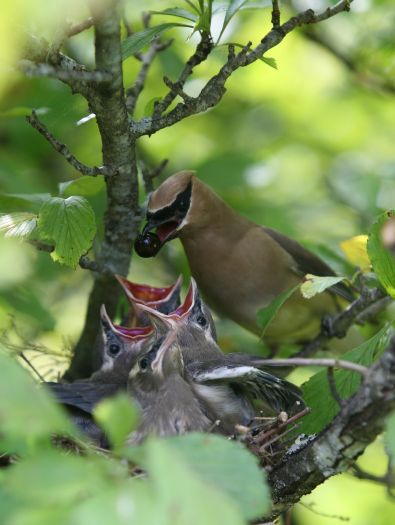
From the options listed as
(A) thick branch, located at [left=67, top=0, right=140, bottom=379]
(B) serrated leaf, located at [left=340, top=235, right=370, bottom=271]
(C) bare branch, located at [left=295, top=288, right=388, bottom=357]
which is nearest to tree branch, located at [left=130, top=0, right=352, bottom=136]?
(A) thick branch, located at [left=67, top=0, right=140, bottom=379]

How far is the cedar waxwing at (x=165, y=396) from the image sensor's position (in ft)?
14.3

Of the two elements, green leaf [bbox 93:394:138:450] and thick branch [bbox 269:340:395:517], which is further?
thick branch [bbox 269:340:395:517]

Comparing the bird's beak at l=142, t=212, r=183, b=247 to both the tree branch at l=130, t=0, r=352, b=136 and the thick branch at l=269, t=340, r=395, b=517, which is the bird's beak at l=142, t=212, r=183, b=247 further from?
the thick branch at l=269, t=340, r=395, b=517

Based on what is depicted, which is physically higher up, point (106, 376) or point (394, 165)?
point (394, 165)

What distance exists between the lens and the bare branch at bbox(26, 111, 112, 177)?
4.04 meters

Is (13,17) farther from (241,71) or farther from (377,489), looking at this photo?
(241,71)

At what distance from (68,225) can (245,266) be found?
8.43 feet

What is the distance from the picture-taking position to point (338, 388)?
4.16m

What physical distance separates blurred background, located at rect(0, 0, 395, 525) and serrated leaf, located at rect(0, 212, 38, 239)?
9cm

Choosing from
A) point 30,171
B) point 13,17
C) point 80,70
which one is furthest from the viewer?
point 30,171

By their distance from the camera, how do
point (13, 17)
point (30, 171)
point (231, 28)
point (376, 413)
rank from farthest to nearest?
1. point (30, 171)
2. point (231, 28)
3. point (376, 413)
4. point (13, 17)

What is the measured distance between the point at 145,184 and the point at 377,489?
9.55 feet

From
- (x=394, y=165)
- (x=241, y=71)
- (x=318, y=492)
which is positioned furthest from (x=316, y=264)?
(x=241, y=71)

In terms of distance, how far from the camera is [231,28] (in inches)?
233
